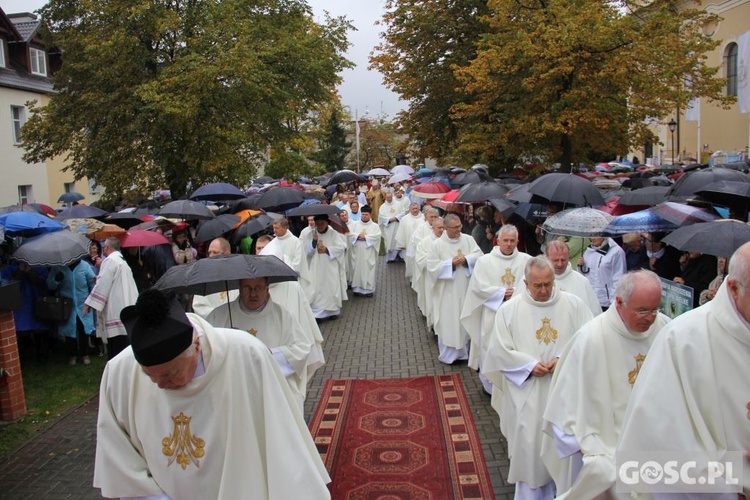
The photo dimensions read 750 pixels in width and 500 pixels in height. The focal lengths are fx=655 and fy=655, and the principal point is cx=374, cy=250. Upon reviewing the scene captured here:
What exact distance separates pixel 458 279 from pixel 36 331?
6.08m

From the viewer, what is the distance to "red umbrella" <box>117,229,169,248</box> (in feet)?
28.8

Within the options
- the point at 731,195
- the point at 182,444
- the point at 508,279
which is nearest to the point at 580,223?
the point at 508,279

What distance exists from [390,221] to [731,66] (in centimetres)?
2816

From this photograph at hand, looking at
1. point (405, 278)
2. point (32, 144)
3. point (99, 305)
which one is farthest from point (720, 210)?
point (32, 144)

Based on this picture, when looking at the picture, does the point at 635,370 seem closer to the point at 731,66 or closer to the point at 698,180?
the point at 698,180

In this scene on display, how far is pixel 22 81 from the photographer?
2764 cm

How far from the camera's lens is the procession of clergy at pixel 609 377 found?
294cm

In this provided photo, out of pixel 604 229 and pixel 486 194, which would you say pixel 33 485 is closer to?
pixel 604 229

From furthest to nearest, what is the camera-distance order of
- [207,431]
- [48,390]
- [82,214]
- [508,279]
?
[82,214] → [48,390] → [508,279] → [207,431]

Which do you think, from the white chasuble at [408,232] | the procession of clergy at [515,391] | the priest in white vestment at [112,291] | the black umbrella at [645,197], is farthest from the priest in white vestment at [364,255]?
the procession of clergy at [515,391]

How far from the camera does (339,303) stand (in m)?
12.6

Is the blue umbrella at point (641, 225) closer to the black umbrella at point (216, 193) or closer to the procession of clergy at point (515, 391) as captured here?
the procession of clergy at point (515, 391)

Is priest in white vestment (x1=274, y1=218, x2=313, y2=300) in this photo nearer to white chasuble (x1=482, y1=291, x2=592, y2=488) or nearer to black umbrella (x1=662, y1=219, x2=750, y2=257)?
white chasuble (x1=482, y1=291, x2=592, y2=488)

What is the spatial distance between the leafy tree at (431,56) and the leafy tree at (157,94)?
202 inches
